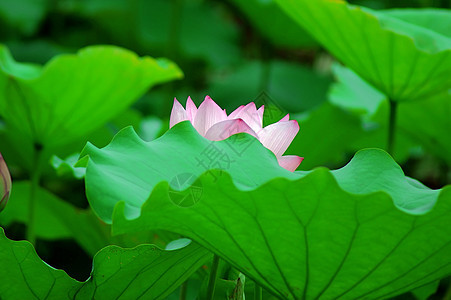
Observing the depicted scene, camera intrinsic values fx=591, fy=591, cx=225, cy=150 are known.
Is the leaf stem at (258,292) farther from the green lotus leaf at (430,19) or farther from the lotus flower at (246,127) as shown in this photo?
the green lotus leaf at (430,19)

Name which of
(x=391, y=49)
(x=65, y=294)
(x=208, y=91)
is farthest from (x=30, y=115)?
(x=208, y=91)

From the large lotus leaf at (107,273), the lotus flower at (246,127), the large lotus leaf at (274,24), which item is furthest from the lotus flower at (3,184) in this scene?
the large lotus leaf at (274,24)

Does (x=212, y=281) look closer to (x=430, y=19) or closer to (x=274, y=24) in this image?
(x=430, y=19)

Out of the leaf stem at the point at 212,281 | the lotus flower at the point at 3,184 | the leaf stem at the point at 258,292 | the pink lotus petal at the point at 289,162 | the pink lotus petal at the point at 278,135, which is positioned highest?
the pink lotus petal at the point at 278,135

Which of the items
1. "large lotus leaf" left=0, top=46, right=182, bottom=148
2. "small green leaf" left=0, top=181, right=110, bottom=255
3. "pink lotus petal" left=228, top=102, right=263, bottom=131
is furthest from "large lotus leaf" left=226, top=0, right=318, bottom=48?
"pink lotus petal" left=228, top=102, right=263, bottom=131

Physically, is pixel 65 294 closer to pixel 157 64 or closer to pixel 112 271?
pixel 112 271
